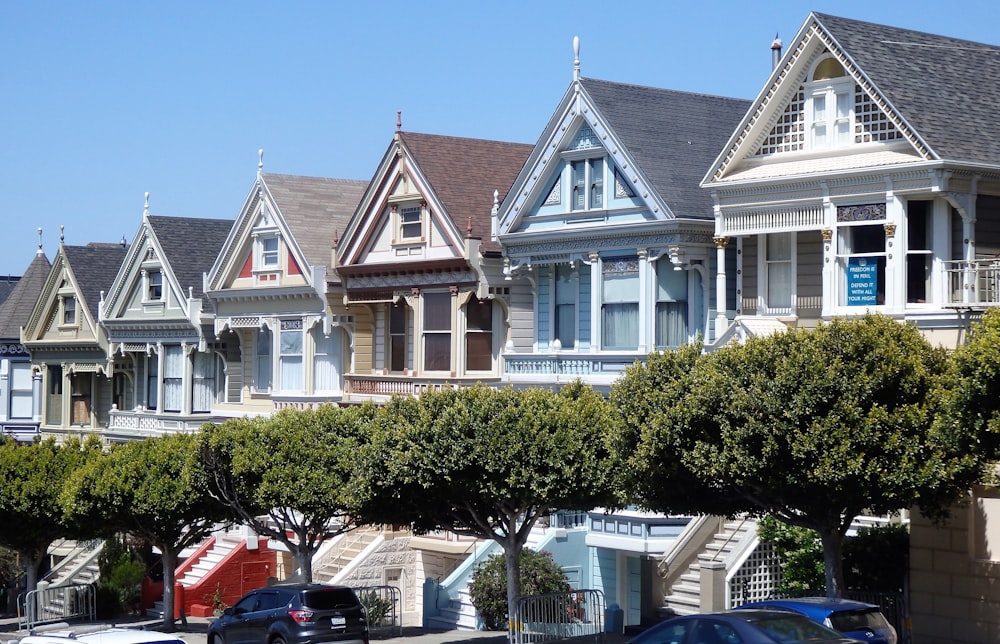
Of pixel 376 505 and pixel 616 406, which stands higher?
pixel 616 406

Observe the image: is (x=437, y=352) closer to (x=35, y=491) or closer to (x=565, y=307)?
(x=565, y=307)

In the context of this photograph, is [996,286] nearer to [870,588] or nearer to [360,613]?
[870,588]

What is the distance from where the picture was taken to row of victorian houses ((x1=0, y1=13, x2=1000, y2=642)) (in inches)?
1061

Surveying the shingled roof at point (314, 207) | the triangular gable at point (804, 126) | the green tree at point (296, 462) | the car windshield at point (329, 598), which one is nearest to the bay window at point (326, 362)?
the shingled roof at point (314, 207)

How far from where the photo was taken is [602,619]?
3184 centimetres

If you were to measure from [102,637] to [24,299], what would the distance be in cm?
4007

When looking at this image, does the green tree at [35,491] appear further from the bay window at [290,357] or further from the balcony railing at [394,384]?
the balcony railing at [394,384]

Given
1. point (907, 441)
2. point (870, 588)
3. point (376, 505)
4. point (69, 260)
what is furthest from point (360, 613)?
point (69, 260)

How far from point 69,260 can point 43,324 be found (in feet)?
9.37

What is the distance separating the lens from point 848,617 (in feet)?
64.4

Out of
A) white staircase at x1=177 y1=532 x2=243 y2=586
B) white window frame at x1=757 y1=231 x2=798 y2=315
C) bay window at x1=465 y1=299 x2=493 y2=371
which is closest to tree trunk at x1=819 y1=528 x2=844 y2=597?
white window frame at x1=757 y1=231 x2=798 y2=315

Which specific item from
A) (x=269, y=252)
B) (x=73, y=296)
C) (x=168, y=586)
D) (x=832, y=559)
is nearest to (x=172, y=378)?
(x=73, y=296)

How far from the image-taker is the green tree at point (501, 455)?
26.9 meters

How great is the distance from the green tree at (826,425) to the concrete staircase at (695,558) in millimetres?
6623
